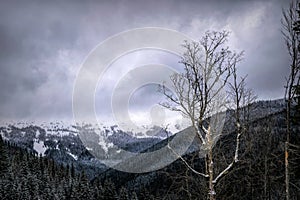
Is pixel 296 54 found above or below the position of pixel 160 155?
below

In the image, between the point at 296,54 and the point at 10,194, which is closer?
the point at 296,54

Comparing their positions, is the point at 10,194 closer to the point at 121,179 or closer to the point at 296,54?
the point at 296,54

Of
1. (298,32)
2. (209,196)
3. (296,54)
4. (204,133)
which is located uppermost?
(298,32)

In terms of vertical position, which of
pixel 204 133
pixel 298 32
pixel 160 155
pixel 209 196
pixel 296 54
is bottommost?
pixel 209 196

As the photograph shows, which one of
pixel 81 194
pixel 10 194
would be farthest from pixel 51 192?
pixel 10 194

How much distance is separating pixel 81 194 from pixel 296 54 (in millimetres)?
58485

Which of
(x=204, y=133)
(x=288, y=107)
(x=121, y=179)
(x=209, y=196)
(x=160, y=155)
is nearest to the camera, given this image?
(x=288, y=107)

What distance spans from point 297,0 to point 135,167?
169 m

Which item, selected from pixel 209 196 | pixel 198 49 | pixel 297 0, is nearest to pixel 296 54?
pixel 297 0

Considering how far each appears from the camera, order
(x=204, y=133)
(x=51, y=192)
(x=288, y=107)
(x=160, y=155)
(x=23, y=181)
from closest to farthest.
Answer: (x=288, y=107), (x=204, y=133), (x=23, y=181), (x=51, y=192), (x=160, y=155)

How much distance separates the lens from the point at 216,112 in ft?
42.8

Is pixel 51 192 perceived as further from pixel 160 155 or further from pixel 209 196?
pixel 160 155

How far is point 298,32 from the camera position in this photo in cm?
1119

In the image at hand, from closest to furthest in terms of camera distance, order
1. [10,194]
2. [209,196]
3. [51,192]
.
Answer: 1. [209,196]
2. [10,194]
3. [51,192]
